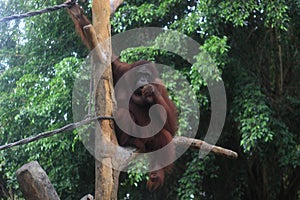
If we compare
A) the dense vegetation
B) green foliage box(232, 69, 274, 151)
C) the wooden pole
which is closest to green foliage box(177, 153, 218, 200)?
the dense vegetation

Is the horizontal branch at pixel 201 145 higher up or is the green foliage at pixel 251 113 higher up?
the green foliage at pixel 251 113

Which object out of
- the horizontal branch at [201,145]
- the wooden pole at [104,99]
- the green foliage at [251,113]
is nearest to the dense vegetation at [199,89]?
the green foliage at [251,113]

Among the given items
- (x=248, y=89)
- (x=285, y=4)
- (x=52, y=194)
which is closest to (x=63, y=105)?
(x=248, y=89)

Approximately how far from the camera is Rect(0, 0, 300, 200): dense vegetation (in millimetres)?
4504

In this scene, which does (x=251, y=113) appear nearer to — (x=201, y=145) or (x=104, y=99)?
(x=201, y=145)

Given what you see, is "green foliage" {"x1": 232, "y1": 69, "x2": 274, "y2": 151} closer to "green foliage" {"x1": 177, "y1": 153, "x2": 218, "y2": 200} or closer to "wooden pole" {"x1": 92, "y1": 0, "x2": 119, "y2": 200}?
"green foliage" {"x1": 177, "y1": 153, "x2": 218, "y2": 200}

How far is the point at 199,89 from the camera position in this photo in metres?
4.52

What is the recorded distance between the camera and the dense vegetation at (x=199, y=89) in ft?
14.8

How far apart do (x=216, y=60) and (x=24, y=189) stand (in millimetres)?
2896

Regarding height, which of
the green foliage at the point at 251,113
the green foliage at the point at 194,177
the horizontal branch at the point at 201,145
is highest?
the green foliage at the point at 251,113

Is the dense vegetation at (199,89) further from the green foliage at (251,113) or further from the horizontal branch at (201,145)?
the horizontal branch at (201,145)

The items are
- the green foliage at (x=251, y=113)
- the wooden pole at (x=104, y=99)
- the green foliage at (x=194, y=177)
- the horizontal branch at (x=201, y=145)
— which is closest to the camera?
the wooden pole at (x=104, y=99)

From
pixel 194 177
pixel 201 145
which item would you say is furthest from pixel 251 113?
pixel 201 145

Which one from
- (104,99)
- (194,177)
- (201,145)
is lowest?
(194,177)
